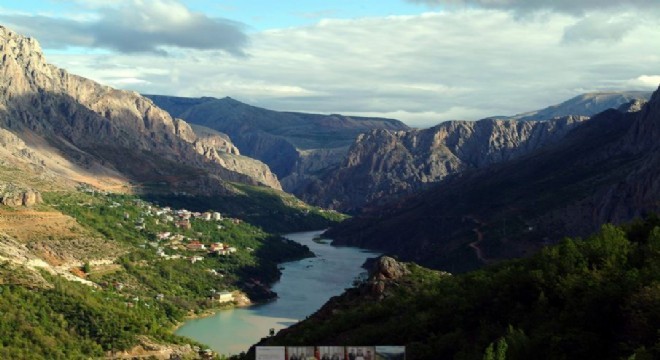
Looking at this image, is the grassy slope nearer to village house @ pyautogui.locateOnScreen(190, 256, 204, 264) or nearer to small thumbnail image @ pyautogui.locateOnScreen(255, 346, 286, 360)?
village house @ pyautogui.locateOnScreen(190, 256, 204, 264)

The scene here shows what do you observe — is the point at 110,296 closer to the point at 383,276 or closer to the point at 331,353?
the point at 383,276

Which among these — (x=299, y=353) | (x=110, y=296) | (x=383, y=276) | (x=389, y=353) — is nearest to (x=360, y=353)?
(x=389, y=353)

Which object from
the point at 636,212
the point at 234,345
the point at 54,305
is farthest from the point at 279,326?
the point at 636,212

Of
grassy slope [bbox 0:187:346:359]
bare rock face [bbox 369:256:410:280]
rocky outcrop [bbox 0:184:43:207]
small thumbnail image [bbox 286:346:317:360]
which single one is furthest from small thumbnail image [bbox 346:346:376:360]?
rocky outcrop [bbox 0:184:43:207]

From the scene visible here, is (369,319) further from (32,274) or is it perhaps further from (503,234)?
(503,234)

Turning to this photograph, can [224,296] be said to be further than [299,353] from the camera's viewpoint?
Yes
